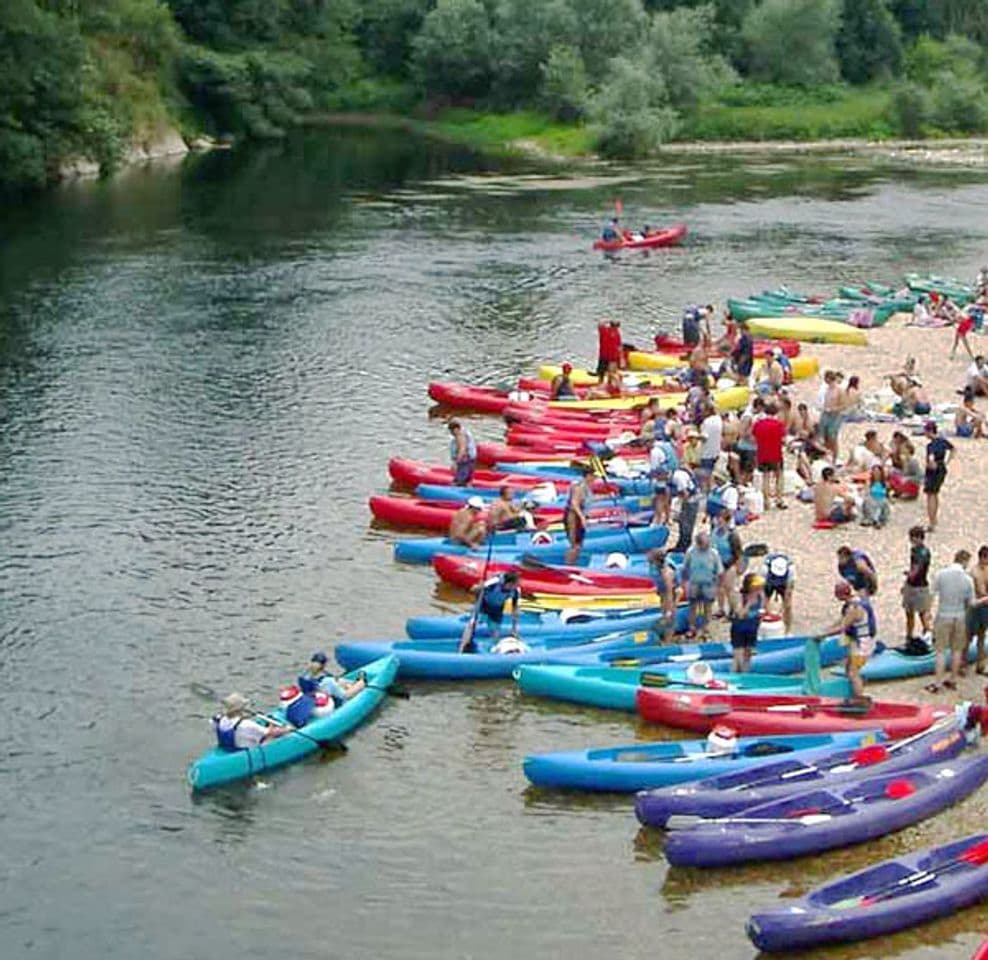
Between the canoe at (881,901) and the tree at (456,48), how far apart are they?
89.0 m

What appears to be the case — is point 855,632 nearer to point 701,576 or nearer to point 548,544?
point 701,576

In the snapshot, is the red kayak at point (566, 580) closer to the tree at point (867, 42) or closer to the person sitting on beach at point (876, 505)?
the person sitting on beach at point (876, 505)

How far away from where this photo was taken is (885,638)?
23188 mm

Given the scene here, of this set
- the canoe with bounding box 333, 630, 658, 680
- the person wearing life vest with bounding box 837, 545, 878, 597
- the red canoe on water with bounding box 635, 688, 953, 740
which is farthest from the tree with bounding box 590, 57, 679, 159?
the red canoe on water with bounding box 635, 688, 953, 740

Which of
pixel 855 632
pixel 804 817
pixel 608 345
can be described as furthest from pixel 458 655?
pixel 608 345

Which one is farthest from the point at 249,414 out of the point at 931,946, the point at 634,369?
the point at 931,946

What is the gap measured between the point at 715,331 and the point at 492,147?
51678mm

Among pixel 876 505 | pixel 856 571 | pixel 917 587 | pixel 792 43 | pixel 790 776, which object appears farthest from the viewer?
pixel 792 43

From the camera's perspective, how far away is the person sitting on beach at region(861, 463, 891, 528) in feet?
90.0

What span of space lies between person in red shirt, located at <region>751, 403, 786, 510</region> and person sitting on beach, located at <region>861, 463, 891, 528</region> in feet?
4.95

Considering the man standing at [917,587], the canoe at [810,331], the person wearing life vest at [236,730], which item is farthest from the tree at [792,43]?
the person wearing life vest at [236,730]

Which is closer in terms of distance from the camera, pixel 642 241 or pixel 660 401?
pixel 660 401

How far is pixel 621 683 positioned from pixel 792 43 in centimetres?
9094

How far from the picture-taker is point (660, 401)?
113ft
